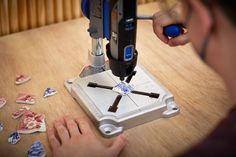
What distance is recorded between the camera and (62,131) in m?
Result: 0.89

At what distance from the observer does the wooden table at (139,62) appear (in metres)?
0.89

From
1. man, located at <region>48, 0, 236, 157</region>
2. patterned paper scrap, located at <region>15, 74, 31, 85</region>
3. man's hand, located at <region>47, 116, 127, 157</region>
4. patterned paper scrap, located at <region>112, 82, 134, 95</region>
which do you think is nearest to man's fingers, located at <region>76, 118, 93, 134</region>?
man's hand, located at <region>47, 116, 127, 157</region>

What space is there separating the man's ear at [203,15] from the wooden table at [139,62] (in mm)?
379

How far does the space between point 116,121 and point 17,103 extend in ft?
0.80

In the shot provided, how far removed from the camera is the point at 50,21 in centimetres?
132

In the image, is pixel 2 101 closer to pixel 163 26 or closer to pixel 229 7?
pixel 163 26

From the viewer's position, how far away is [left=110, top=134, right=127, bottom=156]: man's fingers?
843 mm

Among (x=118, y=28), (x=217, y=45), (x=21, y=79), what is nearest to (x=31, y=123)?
(x=21, y=79)

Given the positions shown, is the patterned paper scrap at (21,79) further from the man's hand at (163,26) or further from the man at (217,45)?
the man at (217,45)

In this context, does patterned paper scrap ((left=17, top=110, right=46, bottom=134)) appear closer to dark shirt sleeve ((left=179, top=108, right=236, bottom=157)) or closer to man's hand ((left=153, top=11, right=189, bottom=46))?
man's hand ((left=153, top=11, right=189, bottom=46))

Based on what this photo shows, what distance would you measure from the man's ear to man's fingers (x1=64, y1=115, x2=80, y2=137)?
429 mm

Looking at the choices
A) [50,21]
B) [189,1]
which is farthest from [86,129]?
[50,21]

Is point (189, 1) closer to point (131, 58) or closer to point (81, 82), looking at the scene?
point (131, 58)

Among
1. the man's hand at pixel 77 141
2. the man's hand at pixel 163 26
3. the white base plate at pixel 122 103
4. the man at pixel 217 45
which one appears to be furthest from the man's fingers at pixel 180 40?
the man at pixel 217 45
